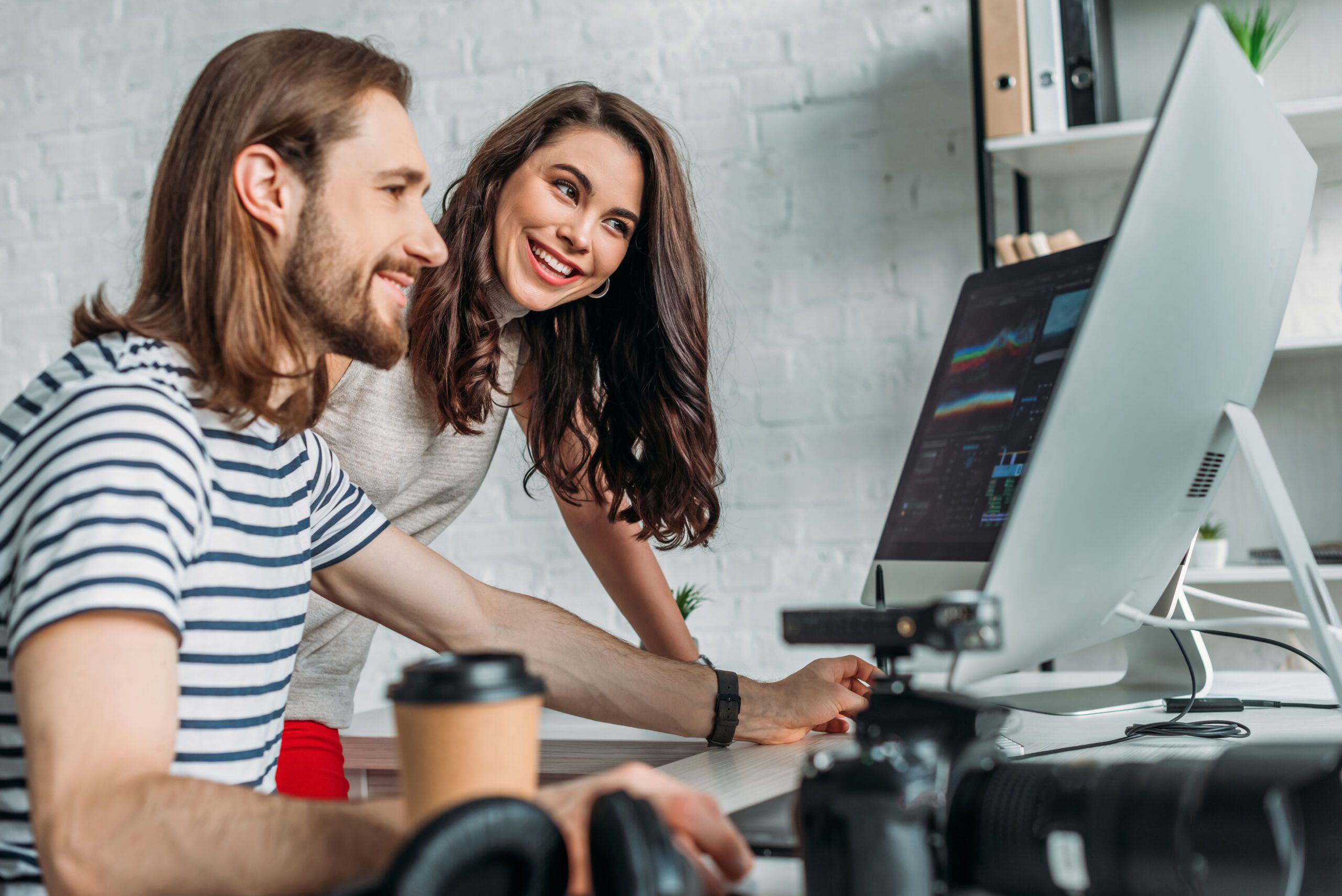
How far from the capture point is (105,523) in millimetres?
600

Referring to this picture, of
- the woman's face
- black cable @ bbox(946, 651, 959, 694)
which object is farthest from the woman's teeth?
black cable @ bbox(946, 651, 959, 694)

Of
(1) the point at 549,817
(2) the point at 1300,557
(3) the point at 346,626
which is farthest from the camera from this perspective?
(3) the point at 346,626

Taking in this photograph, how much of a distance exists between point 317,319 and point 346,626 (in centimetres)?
68

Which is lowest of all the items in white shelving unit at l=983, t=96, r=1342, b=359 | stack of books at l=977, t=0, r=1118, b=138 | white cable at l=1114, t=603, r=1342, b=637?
white cable at l=1114, t=603, r=1342, b=637

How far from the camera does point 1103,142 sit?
6.34 ft

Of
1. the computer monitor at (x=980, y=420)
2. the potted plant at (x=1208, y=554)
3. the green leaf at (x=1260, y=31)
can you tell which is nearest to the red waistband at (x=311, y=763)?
the computer monitor at (x=980, y=420)

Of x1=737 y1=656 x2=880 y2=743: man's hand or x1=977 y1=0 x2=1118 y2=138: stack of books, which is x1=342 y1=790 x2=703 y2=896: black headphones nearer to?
x1=737 y1=656 x2=880 y2=743: man's hand

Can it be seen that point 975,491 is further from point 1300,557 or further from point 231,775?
point 231,775

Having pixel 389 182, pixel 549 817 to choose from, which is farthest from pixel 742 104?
pixel 549 817

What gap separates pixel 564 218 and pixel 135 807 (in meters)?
1.10

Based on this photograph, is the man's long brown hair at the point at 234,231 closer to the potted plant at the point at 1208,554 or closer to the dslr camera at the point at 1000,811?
the dslr camera at the point at 1000,811

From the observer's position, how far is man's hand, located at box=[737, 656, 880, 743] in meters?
1.09

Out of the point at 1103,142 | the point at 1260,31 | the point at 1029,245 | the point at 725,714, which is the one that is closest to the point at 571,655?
the point at 725,714

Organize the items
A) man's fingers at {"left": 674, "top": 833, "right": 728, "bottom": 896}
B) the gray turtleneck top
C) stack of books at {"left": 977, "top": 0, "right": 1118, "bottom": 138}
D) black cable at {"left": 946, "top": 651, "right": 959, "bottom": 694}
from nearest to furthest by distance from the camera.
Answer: man's fingers at {"left": 674, "top": 833, "right": 728, "bottom": 896}, black cable at {"left": 946, "top": 651, "right": 959, "bottom": 694}, the gray turtleneck top, stack of books at {"left": 977, "top": 0, "right": 1118, "bottom": 138}
